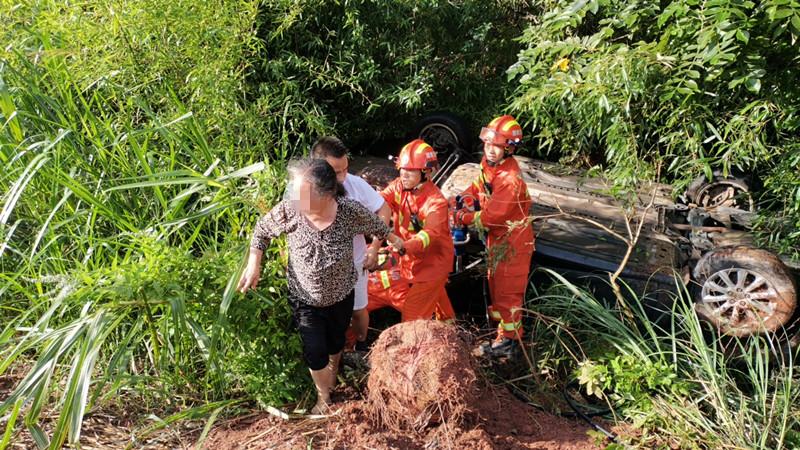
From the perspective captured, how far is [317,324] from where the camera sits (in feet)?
10.6

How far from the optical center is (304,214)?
3.07 m

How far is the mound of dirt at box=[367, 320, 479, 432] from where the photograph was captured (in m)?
3.03

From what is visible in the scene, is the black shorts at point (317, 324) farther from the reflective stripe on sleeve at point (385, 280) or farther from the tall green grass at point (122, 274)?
the reflective stripe on sleeve at point (385, 280)

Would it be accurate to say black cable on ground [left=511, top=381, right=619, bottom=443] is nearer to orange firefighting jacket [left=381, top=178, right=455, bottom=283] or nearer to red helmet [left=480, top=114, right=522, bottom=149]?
orange firefighting jacket [left=381, top=178, right=455, bottom=283]

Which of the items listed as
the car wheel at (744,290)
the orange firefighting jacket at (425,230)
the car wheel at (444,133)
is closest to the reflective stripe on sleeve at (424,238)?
the orange firefighting jacket at (425,230)

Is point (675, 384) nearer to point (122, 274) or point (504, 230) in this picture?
point (504, 230)

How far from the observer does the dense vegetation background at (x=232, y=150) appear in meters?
3.20

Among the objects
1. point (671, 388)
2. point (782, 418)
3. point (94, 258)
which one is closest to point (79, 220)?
point (94, 258)

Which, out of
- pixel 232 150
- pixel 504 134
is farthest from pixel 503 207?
pixel 232 150

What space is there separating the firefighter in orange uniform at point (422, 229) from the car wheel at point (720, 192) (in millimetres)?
2391

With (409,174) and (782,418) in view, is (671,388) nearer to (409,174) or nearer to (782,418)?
(782,418)

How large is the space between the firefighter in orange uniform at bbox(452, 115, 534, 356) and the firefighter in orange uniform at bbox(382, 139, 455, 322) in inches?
11.5

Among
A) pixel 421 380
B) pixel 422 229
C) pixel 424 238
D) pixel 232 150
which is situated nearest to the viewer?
pixel 421 380

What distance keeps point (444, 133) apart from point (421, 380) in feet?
11.7
